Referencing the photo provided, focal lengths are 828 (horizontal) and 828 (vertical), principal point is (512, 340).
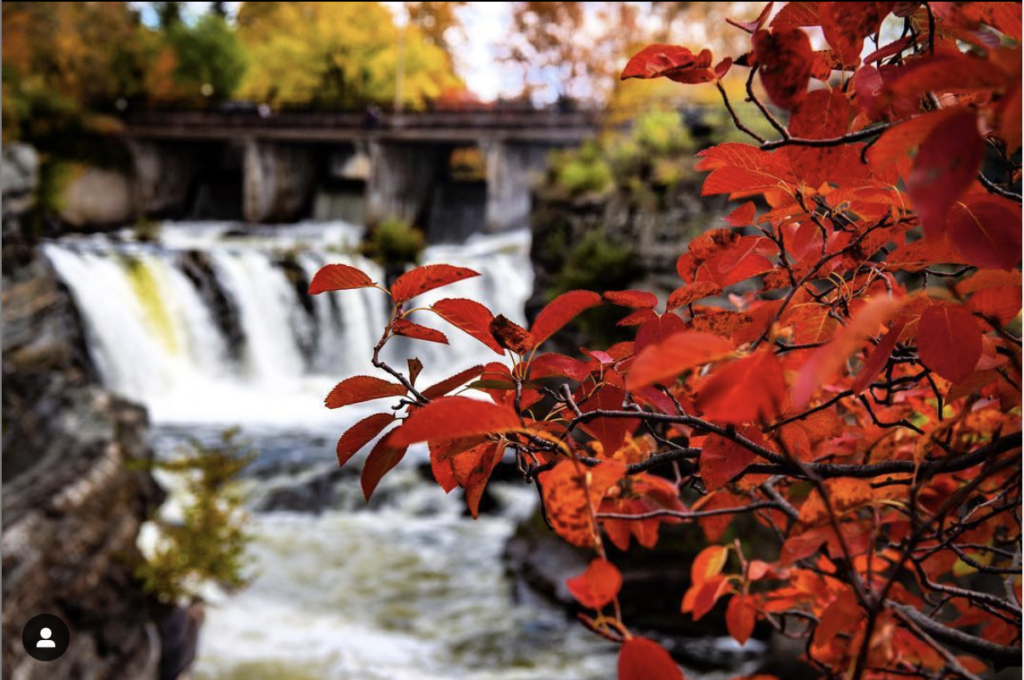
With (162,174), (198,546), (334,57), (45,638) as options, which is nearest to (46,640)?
(45,638)

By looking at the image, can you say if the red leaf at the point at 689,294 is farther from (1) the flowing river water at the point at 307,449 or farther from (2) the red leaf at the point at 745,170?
(1) the flowing river water at the point at 307,449

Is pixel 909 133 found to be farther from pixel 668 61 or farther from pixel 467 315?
pixel 467 315

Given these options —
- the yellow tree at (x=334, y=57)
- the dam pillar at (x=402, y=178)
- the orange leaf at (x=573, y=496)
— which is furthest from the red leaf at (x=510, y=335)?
the dam pillar at (x=402, y=178)

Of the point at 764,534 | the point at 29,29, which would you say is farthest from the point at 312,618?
the point at 29,29

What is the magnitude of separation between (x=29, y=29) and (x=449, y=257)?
18.1ft

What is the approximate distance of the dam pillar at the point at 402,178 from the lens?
13164mm

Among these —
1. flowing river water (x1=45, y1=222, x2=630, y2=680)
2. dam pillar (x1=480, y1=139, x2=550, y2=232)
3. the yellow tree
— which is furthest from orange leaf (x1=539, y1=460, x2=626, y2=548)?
dam pillar (x1=480, y1=139, x2=550, y2=232)

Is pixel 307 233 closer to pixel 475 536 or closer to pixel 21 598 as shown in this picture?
pixel 475 536

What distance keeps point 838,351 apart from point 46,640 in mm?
2419

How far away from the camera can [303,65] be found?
1184 cm

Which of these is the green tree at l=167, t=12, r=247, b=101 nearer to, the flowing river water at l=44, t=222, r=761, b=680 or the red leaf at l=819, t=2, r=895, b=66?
the flowing river water at l=44, t=222, r=761, b=680

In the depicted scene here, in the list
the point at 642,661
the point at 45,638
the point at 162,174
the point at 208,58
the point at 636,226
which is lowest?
the point at 45,638

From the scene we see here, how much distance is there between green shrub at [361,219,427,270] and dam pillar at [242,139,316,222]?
3.65 m

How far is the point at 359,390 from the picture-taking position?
575 millimetres
